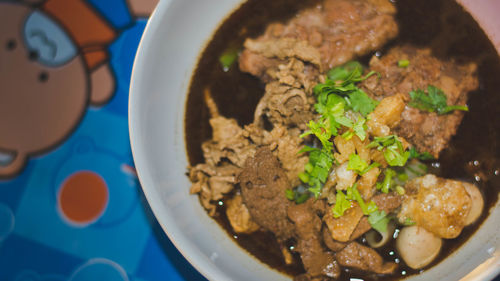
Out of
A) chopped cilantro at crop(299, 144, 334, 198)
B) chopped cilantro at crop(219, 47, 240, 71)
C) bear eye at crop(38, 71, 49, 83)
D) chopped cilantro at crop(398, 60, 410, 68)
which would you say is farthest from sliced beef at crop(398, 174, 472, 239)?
bear eye at crop(38, 71, 49, 83)

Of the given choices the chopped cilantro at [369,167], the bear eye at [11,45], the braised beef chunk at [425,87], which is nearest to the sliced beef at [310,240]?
the chopped cilantro at [369,167]

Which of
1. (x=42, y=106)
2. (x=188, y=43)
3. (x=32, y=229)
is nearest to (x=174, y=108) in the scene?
(x=188, y=43)

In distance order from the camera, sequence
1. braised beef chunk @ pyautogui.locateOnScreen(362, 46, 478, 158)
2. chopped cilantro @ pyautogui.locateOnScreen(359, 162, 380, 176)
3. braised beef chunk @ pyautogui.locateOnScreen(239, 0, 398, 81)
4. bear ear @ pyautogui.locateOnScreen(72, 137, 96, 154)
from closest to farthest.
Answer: chopped cilantro @ pyautogui.locateOnScreen(359, 162, 380, 176) < braised beef chunk @ pyautogui.locateOnScreen(362, 46, 478, 158) < braised beef chunk @ pyautogui.locateOnScreen(239, 0, 398, 81) < bear ear @ pyautogui.locateOnScreen(72, 137, 96, 154)

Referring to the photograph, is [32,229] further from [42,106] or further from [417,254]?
[417,254]

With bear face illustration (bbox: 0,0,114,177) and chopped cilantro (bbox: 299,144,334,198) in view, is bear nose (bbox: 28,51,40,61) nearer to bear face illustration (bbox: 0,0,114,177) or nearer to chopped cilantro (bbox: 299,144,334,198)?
bear face illustration (bbox: 0,0,114,177)

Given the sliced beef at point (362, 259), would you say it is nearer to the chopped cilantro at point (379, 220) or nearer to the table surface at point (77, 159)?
the chopped cilantro at point (379, 220)

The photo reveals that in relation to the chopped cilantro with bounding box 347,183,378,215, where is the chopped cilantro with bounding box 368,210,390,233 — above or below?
below
